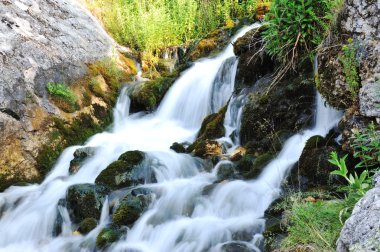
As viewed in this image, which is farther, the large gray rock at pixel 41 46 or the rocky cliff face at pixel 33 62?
the large gray rock at pixel 41 46

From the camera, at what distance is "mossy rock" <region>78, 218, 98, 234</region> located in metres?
5.43

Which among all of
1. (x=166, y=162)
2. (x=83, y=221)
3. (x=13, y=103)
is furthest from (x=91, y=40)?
(x=83, y=221)

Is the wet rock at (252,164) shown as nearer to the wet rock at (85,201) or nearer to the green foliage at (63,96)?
the wet rock at (85,201)

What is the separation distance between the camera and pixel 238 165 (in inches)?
234

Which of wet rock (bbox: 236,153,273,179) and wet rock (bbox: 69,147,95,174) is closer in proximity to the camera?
wet rock (bbox: 236,153,273,179)

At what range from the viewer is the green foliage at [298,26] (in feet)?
18.0

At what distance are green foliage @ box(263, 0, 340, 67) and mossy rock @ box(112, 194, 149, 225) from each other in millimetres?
2867

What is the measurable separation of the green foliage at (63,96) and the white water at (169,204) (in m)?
0.93

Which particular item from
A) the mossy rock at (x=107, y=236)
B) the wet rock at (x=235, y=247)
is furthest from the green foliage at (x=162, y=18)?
the wet rock at (x=235, y=247)

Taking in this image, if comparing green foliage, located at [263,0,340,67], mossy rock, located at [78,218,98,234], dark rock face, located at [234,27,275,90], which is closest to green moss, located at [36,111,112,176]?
mossy rock, located at [78,218,98,234]

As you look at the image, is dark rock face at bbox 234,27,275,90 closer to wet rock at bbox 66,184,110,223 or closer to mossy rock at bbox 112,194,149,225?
mossy rock at bbox 112,194,149,225

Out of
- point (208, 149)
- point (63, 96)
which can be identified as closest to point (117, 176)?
point (208, 149)

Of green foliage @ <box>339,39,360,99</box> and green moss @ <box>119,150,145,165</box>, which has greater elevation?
green foliage @ <box>339,39,360,99</box>

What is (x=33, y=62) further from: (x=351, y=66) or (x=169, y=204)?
(x=351, y=66)
